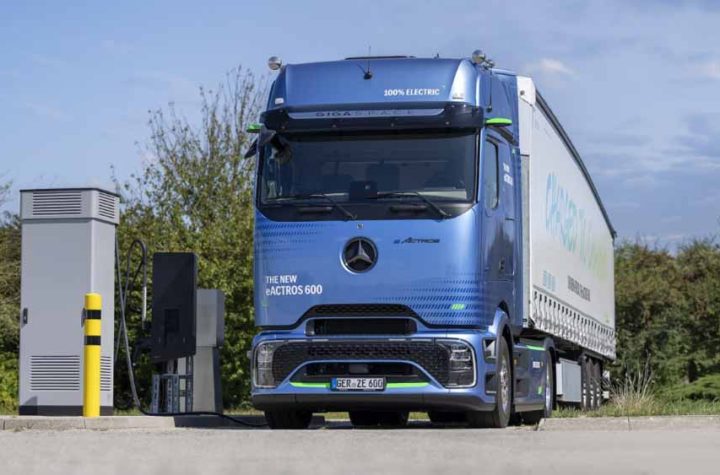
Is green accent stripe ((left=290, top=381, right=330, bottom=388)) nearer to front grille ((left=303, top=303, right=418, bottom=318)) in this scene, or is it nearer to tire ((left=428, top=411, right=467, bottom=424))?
front grille ((left=303, top=303, right=418, bottom=318))

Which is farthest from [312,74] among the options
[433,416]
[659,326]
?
[659,326]

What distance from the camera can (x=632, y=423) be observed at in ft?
44.4

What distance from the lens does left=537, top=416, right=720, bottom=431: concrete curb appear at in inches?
530

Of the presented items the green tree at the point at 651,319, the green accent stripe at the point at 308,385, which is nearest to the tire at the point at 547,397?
the green accent stripe at the point at 308,385

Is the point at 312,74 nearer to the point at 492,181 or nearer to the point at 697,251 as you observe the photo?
the point at 492,181

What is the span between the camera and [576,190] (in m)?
22.5

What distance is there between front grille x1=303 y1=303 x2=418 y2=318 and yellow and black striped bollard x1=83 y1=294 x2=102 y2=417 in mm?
3342

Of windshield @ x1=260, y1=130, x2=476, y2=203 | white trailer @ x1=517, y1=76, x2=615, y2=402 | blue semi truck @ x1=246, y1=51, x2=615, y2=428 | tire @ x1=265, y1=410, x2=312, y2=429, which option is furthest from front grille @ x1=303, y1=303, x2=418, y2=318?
white trailer @ x1=517, y1=76, x2=615, y2=402

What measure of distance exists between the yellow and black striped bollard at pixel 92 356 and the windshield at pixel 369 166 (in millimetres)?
3219

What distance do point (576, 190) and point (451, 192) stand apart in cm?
841

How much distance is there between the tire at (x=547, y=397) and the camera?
18.2 meters

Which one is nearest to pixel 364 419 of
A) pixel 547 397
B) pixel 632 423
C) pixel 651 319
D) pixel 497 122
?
pixel 547 397

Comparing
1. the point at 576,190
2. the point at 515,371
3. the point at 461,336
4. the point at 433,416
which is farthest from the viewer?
the point at 576,190

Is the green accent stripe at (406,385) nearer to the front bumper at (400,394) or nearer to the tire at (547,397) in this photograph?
the front bumper at (400,394)
